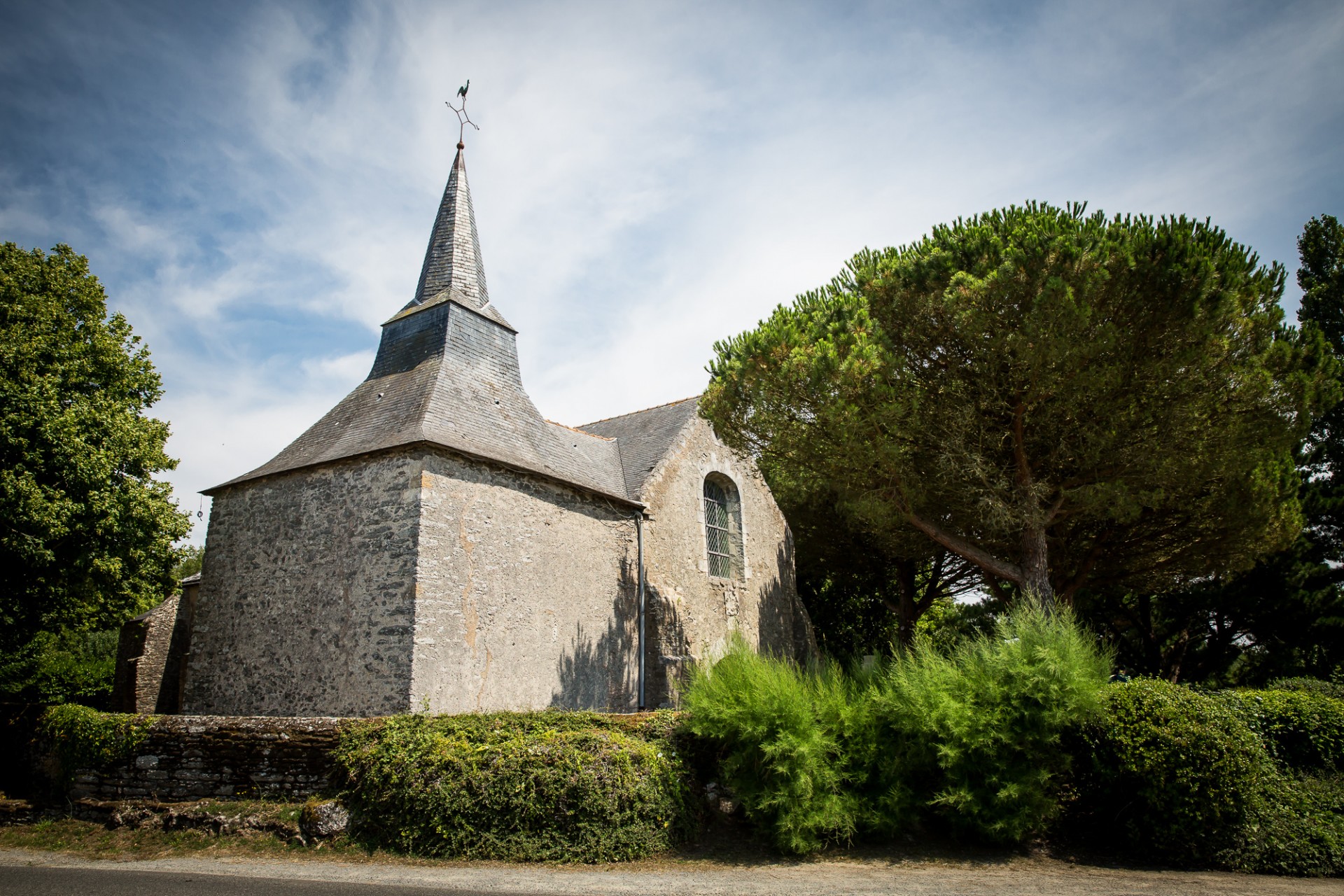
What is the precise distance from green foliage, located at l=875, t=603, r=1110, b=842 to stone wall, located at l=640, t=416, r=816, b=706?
209 inches

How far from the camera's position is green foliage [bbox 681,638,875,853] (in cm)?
745

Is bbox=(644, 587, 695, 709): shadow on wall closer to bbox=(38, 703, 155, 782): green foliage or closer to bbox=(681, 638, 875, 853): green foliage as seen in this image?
bbox=(681, 638, 875, 853): green foliage

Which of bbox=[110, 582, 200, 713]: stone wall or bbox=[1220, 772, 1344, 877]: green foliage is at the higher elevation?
bbox=[110, 582, 200, 713]: stone wall

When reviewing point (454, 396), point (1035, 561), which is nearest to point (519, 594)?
point (454, 396)

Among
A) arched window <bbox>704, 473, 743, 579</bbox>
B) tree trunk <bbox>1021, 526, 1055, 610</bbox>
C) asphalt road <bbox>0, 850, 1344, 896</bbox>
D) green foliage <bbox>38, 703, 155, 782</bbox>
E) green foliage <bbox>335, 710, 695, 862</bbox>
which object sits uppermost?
arched window <bbox>704, 473, 743, 579</bbox>

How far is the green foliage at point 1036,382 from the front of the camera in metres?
10.3

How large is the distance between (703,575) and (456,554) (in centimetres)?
595

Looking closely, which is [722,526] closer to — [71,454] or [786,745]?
[786,745]

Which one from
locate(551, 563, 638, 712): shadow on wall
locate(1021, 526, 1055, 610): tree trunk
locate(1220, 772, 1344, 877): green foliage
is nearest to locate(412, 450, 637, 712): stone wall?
locate(551, 563, 638, 712): shadow on wall

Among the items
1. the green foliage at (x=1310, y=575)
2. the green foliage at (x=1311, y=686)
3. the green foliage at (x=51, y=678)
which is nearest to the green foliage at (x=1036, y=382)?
the green foliage at (x=1311, y=686)

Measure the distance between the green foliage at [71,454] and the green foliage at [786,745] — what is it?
1184 cm

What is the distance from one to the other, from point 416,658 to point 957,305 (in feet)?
30.1

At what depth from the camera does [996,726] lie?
7.42 meters

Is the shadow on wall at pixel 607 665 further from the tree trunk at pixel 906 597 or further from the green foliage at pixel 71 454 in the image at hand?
the tree trunk at pixel 906 597
